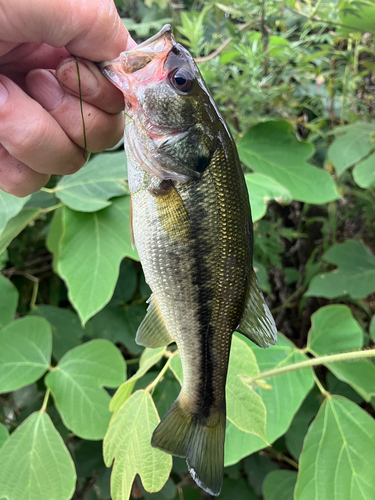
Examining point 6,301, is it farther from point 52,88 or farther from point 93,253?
point 52,88

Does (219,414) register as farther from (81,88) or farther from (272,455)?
(272,455)

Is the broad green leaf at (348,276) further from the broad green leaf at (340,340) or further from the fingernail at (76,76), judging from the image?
the fingernail at (76,76)

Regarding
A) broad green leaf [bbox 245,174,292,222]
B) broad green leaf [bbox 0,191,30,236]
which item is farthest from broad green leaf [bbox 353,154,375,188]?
broad green leaf [bbox 0,191,30,236]

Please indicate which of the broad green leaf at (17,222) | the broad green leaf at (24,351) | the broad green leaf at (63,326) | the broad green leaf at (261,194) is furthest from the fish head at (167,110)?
the broad green leaf at (63,326)

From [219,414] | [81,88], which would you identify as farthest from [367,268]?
[81,88]

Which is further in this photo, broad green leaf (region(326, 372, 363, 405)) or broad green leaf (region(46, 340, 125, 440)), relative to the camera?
broad green leaf (region(326, 372, 363, 405))

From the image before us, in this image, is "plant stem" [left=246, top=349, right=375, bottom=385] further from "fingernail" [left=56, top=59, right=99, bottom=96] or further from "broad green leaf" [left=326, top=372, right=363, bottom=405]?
"broad green leaf" [left=326, top=372, right=363, bottom=405]
